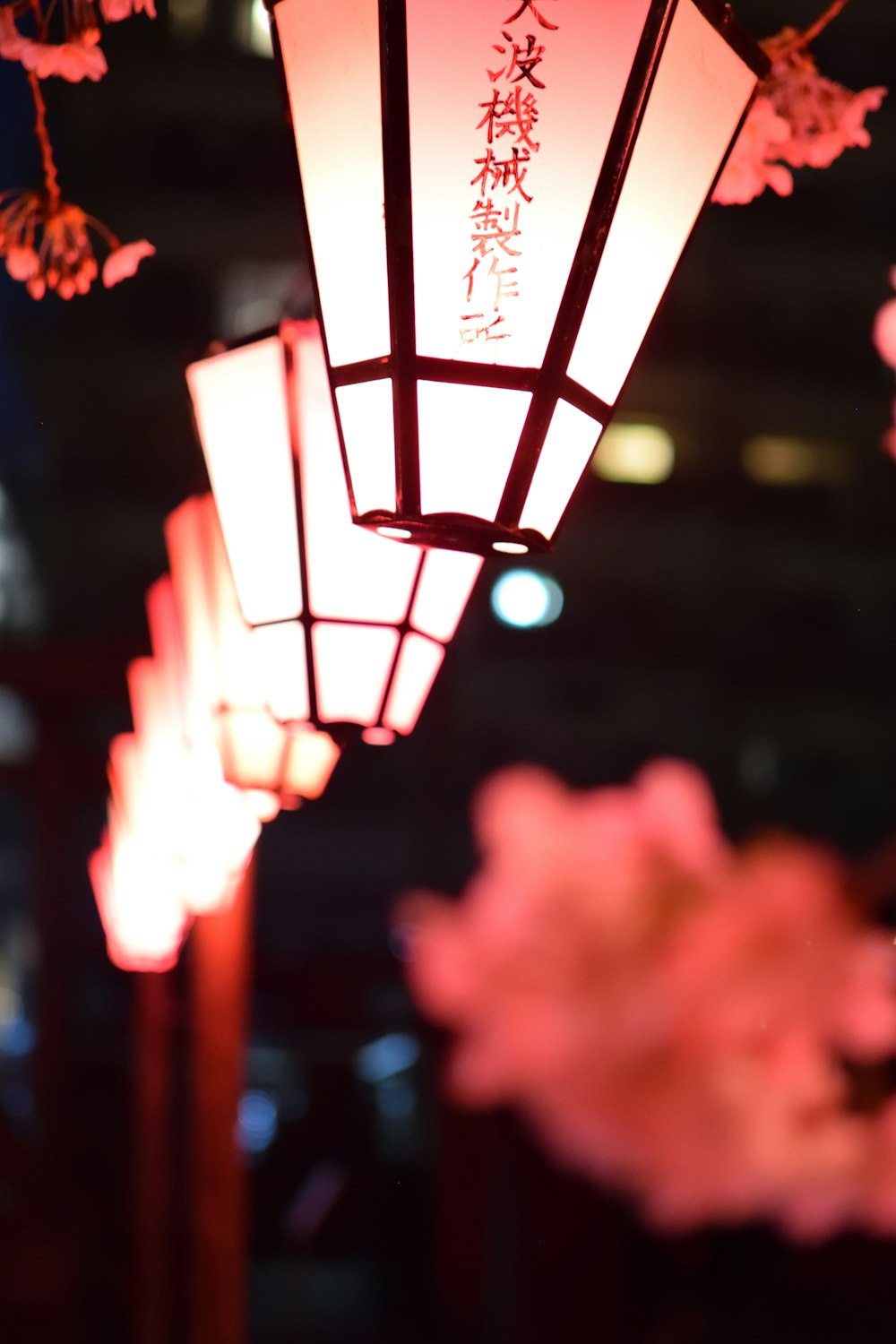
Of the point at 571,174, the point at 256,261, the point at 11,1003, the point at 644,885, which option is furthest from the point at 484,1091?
the point at 11,1003

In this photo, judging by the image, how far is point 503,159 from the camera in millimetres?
2109

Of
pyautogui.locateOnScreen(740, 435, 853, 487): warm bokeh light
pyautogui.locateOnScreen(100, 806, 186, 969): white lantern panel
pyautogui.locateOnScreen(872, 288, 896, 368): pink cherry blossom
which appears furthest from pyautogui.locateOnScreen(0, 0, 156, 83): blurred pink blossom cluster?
pyautogui.locateOnScreen(740, 435, 853, 487): warm bokeh light

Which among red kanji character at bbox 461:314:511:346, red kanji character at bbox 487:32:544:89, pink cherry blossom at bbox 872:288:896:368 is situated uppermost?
pink cherry blossom at bbox 872:288:896:368

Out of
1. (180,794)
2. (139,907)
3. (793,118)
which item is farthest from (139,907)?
(793,118)

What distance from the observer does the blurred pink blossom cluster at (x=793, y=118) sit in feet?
10.5

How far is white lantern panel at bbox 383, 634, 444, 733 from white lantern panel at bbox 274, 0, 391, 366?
0.89 metres

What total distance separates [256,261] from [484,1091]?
3026 cm

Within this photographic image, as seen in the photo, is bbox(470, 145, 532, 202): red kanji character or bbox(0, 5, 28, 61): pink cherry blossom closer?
bbox(470, 145, 532, 202): red kanji character

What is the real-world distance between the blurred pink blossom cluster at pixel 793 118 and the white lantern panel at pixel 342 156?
1.35m

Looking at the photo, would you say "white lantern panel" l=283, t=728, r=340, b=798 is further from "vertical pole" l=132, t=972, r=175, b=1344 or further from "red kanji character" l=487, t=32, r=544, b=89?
"vertical pole" l=132, t=972, r=175, b=1344

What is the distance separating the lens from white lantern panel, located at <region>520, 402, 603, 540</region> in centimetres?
215

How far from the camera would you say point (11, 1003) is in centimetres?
4062

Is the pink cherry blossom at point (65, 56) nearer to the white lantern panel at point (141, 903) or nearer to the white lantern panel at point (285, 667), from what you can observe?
the white lantern panel at point (285, 667)

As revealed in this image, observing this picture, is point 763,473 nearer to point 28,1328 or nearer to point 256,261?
point 256,261
